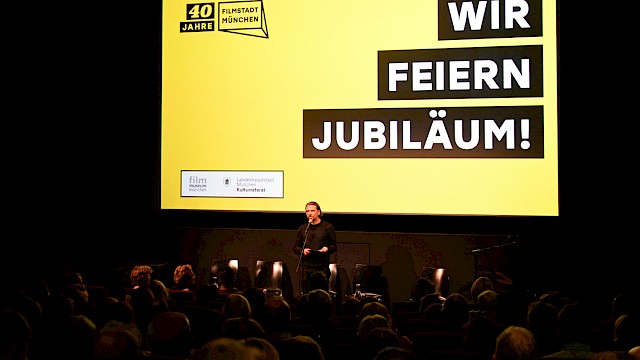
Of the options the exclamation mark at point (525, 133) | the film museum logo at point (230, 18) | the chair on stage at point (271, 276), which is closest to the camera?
the exclamation mark at point (525, 133)

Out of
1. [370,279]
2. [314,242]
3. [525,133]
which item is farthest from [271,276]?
[525,133]

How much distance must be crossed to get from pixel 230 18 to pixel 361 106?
1.80 meters

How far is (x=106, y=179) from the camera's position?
8.73 meters

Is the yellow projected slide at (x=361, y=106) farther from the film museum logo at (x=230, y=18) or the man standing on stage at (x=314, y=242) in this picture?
the man standing on stage at (x=314, y=242)

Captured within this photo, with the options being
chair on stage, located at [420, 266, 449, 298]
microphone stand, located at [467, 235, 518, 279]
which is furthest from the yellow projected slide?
chair on stage, located at [420, 266, 449, 298]

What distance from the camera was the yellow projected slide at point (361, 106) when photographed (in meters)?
7.08

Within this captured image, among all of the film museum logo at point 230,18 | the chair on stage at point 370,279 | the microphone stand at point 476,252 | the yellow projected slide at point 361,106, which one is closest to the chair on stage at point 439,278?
the microphone stand at point 476,252

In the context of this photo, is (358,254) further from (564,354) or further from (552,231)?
(564,354)

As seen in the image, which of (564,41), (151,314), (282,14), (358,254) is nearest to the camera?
(151,314)

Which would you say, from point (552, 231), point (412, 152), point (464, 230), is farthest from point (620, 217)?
point (412, 152)

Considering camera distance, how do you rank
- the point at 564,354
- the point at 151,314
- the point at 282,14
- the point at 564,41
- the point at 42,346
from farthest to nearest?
the point at 282,14 → the point at 564,41 → the point at 151,314 → the point at 564,354 → the point at 42,346

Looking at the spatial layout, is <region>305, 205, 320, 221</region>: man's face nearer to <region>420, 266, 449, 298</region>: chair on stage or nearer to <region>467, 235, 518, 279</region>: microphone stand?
<region>420, 266, 449, 298</region>: chair on stage

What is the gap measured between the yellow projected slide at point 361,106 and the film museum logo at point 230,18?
0.04ft

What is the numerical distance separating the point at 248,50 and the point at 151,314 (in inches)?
163
